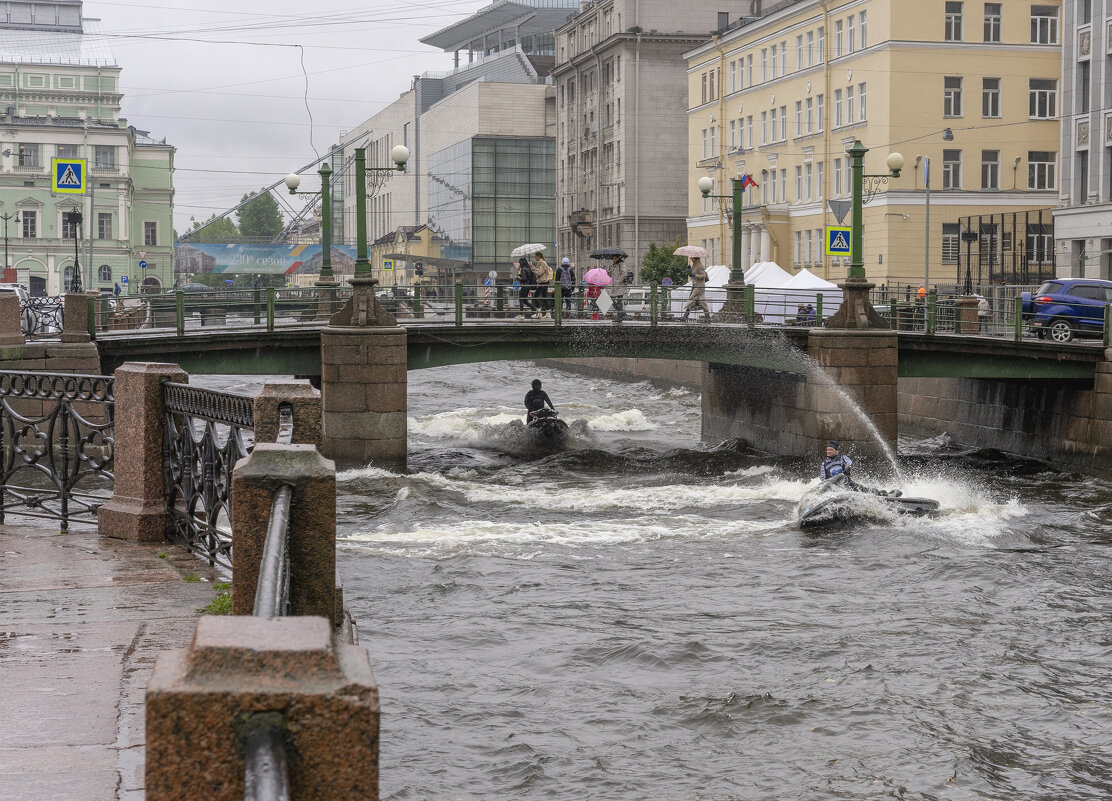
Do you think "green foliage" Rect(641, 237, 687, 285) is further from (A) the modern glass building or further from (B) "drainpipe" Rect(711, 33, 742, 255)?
(A) the modern glass building

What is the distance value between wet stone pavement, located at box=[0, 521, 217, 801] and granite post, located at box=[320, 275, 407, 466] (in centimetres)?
1654

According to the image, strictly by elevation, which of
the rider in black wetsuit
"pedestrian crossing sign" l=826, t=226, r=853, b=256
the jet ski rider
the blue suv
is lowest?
the jet ski rider

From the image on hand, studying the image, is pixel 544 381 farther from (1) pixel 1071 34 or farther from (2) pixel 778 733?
(2) pixel 778 733

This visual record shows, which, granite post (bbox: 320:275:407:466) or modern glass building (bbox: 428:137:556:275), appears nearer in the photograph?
granite post (bbox: 320:275:407:466)

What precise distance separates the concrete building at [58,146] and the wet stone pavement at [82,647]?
9210cm

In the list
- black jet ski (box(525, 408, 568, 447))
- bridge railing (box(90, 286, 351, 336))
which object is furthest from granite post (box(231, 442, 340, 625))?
black jet ski (box(525, 408, 568, 447))

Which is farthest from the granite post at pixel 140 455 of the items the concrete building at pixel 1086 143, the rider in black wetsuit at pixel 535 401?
the concrete building at pixel 1086 143

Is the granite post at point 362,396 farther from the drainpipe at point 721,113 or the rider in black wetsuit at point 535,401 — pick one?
the drainpipe at point 721,113

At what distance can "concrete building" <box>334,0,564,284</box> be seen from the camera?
10519cm

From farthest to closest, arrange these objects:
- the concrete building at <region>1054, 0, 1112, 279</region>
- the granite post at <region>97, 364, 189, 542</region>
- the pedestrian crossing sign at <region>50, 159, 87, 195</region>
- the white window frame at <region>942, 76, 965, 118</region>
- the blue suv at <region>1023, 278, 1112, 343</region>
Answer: the white window frame at <region>942, 76, 965, 118</region> < the concrete building at <region>1054, 0, 1112, 279</region> < the blue suv at <region>1023, 278, 1112, 343</region> < the pedestrian crossing sign at <region>50, 159, 87, 195</region> < the granite post at <region>97, 364, 189, 542</region>

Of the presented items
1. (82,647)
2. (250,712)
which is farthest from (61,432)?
(250,712)

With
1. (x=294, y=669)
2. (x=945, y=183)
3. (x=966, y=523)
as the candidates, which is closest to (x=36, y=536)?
(x=294, y=669)

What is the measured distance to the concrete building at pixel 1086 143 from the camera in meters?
47.7

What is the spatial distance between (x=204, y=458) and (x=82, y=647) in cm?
181
